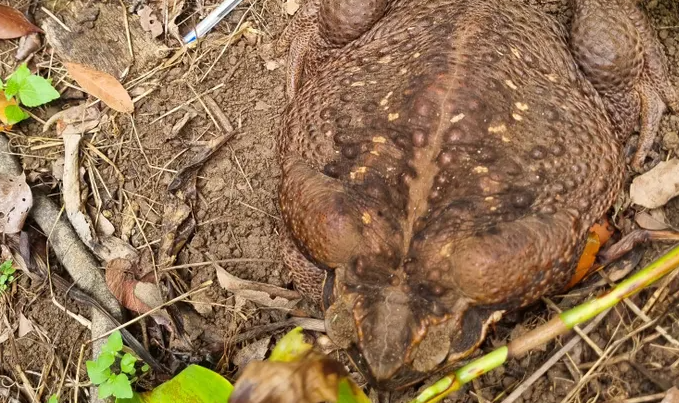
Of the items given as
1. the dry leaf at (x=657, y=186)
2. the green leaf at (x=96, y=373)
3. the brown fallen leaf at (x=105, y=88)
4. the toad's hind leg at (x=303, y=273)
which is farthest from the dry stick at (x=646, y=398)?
the brown fallen leaf at (x=105, y=88)

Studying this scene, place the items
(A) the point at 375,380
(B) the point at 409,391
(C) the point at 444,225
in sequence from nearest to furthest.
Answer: (A) the point at 375,380
(C) the point at 444,225
(B) the point at 409,391

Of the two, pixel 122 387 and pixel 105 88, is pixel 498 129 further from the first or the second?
pixel 105 88

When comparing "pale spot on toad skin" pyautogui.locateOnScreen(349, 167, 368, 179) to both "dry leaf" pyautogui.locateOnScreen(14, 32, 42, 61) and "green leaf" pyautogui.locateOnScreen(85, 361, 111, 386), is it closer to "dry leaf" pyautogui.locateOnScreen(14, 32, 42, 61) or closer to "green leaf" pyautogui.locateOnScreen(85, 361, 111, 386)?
"green leaf" pyautogui.locateOnScreen(85, 361, 111, 386)

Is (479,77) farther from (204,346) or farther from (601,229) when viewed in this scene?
(204,346)

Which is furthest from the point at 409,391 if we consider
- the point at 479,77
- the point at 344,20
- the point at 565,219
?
the point at 344,20

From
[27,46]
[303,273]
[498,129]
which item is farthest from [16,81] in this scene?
[498,129]
